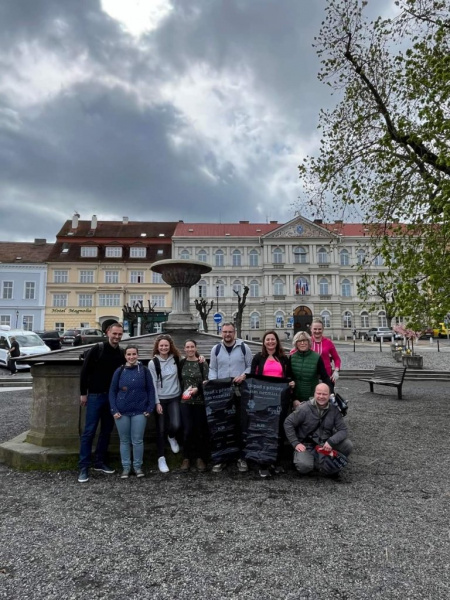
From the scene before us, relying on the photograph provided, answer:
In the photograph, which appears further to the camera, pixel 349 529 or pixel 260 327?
pixel 260 327

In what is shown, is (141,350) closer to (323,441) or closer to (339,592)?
(323,441)

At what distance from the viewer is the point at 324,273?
55.4 m

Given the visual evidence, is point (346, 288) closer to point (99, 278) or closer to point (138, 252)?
point (138, 252)

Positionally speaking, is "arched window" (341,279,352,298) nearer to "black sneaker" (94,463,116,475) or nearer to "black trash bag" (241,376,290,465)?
"black trash bag" (241,376,290,465)

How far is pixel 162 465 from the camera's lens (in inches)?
198

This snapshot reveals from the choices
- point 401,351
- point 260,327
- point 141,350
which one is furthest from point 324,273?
point 141,350

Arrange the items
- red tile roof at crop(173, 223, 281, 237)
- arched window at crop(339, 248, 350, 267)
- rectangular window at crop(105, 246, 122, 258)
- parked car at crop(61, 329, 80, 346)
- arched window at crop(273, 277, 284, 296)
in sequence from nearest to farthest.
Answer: parked car at crop(61, 329, 80, 346)
rectangular window at crop(105, 246, 122, 258)
arched window at crop(273, 277, 284, 296)
arched window at crop(339, 248, 350, 267)
red tile roof at crop(173, 223, 281, 237)

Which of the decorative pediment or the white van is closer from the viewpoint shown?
the white van

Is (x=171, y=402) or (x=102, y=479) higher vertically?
(x=171, y=402)

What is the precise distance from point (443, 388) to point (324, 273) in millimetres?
42674

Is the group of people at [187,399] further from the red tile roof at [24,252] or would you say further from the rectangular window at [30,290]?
the red tile roof at [24,252]

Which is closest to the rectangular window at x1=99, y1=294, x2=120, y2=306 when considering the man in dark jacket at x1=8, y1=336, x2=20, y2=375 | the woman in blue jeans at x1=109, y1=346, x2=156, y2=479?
the man in dark jacket at x1=8, y1=336, x2=20, y2=375

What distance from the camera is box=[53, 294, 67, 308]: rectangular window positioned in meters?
51.1

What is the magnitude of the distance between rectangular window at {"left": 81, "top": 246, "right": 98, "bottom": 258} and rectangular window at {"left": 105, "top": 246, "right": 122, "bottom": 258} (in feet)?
4.58
